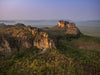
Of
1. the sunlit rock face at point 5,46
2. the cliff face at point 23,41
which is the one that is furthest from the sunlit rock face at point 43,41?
the sunlit rock face at point 5,46

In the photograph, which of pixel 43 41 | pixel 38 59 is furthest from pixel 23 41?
pixel 38 59

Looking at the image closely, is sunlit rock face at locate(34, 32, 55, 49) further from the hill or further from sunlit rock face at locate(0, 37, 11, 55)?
sunlit rock face at locate(0, 37, 11, 55)

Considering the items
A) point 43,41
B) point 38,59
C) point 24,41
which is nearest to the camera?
point 38,59

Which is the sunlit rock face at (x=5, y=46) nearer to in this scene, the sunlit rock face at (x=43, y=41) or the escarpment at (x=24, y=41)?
the escarpment at (x=24, y=41)

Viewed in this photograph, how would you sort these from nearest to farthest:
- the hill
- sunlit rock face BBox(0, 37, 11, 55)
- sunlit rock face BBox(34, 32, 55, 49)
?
the hill
sunlit rock face BBox(34, 32, 55, 49)
sunlit rock face BBox(0, 37, 11, 55)

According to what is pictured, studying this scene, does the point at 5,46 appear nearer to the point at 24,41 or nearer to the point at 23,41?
the point at 23,41

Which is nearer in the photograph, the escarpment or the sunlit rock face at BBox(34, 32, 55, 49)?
the sunlit rock face at BBox(34, 32, 55, 49)

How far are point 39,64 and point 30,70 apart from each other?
8.50 feet

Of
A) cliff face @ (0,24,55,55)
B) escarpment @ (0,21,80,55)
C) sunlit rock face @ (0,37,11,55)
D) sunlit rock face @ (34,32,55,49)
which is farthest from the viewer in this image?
sunlit rock face @ (0,37,11,55)

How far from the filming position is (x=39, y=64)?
24.5 metres

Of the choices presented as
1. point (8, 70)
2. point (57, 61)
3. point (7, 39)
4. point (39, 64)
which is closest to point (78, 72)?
point (57, 61)

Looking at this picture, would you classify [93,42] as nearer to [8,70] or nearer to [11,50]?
[11,50]

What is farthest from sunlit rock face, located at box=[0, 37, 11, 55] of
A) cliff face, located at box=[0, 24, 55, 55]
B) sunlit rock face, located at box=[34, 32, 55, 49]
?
sunlit rock face, located at box=[34, 32, 55, 49]

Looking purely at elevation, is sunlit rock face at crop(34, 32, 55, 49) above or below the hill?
above
